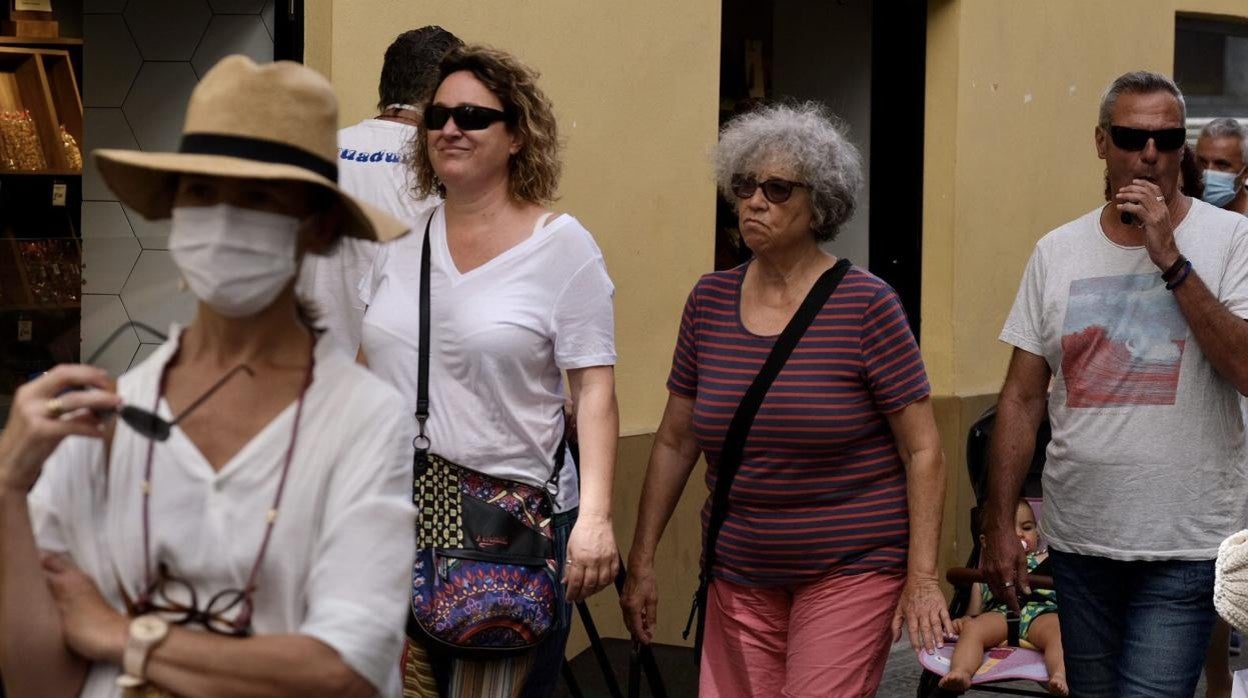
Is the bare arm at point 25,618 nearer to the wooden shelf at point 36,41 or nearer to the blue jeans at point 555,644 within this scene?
the blue jeans at point 555,644

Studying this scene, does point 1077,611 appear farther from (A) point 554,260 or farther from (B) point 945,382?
(B) point 945,382

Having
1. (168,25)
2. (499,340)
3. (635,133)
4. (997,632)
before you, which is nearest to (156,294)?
(499,340)

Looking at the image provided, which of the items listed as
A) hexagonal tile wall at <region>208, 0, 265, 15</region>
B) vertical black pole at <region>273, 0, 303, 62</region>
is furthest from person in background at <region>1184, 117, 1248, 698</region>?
hexagonal tile wall at <region>208, 0, 265, 15</region>

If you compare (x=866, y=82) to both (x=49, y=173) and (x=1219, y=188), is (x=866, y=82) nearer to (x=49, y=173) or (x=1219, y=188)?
(x=1219, y=188)

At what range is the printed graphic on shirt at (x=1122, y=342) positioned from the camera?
4.74 meters

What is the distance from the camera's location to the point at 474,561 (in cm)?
416

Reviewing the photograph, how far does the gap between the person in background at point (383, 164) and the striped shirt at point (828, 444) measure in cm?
98

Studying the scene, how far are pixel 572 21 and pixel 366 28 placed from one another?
1058 millimetres

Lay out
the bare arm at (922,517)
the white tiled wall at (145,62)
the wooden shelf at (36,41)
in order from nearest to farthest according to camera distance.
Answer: the bare arm at (922,517) < the white tiled wall at (145,62) < the wooden shelf at (36,41)

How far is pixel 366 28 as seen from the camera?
623 cm

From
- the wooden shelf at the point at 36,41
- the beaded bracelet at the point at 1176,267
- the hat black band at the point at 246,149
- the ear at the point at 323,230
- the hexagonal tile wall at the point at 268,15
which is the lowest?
the ear at the point at 323,230

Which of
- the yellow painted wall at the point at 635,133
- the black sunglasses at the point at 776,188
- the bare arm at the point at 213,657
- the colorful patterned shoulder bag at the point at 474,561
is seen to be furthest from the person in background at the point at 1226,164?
the bare arm at the point at 213,657

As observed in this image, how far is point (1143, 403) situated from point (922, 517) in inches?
27.0

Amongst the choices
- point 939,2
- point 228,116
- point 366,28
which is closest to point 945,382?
point 939,2
